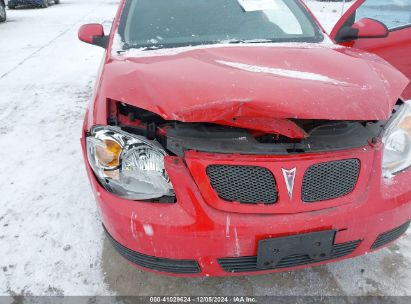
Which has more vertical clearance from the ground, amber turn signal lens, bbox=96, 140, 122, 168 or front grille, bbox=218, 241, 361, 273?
amber turn signal lens, bbox=96, 140, 122, 168

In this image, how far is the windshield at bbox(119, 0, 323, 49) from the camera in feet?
8.23

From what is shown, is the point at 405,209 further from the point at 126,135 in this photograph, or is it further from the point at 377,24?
the point at 377,24

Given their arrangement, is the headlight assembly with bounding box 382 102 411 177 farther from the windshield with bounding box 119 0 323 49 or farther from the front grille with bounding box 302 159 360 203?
the windshield with bounding box 119 0 323 49

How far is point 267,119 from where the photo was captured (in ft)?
5.24

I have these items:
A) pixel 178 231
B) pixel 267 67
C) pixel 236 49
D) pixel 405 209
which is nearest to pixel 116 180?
pixel 178 231

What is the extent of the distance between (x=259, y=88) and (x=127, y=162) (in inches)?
26.4

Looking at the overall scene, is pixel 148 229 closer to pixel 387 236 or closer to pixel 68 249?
pixel 68 249

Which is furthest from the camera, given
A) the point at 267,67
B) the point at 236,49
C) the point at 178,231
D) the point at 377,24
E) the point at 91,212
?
the point at 377,24

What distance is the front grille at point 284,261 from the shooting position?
159 centimetres

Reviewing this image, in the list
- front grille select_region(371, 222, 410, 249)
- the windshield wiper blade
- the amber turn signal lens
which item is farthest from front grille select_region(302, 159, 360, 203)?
the windshield wiper blade

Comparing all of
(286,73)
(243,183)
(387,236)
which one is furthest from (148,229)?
(387,236)

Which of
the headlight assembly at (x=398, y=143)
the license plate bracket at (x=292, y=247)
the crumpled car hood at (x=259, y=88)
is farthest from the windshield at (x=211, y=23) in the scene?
the license plate bracket at (x=292, y=247)

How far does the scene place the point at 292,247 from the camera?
61.6 inches

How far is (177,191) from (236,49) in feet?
3.32
